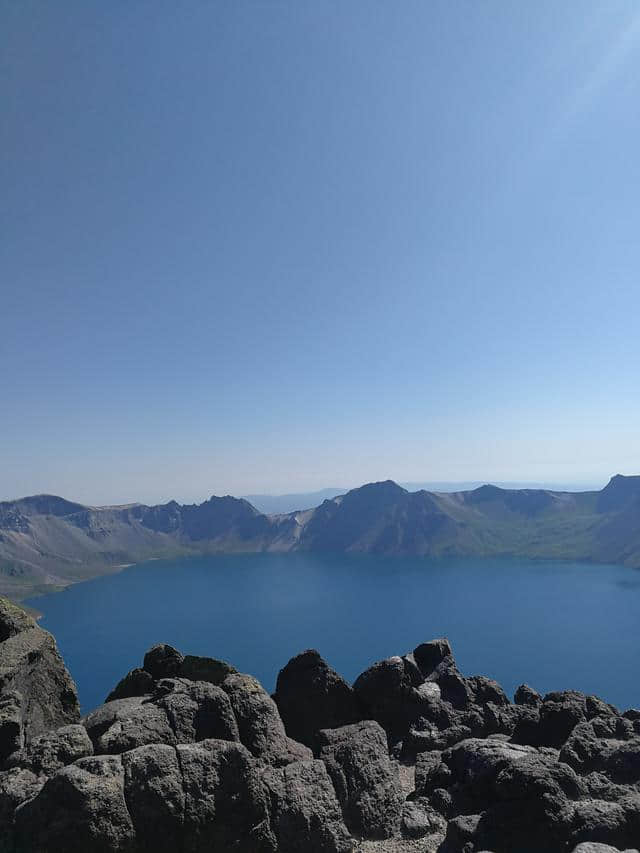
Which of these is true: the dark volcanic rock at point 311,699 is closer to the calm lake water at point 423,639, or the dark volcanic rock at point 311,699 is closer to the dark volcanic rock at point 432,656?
the dark volcanic rock at point 432,656

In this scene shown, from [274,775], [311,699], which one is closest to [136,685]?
[311,699]

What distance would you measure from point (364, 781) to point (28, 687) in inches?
525

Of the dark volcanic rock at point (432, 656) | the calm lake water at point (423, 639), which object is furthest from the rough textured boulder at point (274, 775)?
the calm lake water at point (423, 639)

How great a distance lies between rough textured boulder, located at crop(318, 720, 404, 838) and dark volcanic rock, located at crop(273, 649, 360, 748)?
562 centimetres

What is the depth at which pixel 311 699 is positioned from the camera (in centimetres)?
2348

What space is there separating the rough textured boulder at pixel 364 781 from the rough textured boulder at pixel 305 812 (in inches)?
52.4

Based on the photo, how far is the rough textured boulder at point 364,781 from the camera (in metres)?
14.8

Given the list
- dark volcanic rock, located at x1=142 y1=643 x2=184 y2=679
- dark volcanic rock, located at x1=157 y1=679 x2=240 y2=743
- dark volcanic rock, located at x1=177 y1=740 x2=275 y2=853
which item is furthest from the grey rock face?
dark volcanic rock, located at x1=142 y1=643 x2=184 y2=679

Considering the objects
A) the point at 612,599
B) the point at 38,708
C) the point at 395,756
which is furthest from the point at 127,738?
the point at 612,599

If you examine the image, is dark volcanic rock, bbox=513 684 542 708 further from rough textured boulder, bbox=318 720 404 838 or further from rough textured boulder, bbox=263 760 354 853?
rough textured boulder, bbox=263 760 354 853

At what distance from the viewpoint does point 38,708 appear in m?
19.6

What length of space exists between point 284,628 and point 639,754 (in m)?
171

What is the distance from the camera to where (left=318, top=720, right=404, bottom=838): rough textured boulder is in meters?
14.8

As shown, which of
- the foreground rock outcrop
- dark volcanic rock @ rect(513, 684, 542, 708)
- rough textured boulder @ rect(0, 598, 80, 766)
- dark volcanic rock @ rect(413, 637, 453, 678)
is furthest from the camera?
dark volcanic rock @ rect(413, 637, 453, 678)
